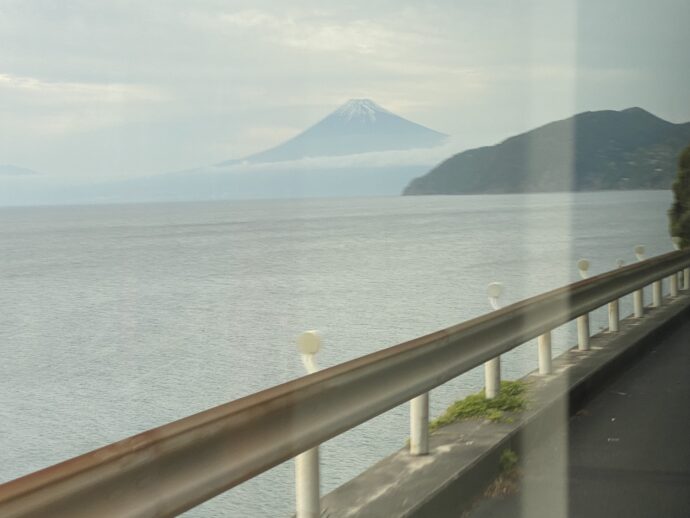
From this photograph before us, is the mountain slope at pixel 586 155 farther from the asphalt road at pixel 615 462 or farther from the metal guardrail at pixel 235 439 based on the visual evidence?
the metal guardrail at pixel 235 439

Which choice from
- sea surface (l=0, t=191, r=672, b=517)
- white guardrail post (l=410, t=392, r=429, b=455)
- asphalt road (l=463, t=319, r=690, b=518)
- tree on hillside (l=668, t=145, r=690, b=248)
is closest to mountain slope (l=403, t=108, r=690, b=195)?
sea surface (l=0, t=191, r=672, b=517)

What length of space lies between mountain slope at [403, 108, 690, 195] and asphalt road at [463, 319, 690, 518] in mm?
48514

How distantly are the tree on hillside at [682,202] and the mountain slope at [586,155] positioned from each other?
112ft

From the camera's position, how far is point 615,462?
5.61 meters

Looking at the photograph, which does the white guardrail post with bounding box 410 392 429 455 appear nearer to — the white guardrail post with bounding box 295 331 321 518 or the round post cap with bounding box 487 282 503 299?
the white guardrail post with bounding box 295 331 321 518

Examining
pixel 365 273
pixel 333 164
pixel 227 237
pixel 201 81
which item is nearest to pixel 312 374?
pixel 365 273

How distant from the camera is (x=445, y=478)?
4645mm

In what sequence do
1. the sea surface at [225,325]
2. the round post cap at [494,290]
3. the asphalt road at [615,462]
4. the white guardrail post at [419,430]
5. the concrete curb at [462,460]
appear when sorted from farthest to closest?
the sea surface at [225,325]
the round post cap at [494,290]
the white guardrail post at [419,430]
the asphalt road at [615,462]
the concrete curb at [462,460]

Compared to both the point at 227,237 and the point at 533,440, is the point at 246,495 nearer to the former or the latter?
the point at 533,440

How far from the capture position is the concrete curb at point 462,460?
4.35 meters

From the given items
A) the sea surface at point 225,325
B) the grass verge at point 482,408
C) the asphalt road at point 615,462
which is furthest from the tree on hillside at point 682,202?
the grass verge at point 482,408

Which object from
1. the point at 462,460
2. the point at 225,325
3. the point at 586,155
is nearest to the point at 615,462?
the point at 462,460

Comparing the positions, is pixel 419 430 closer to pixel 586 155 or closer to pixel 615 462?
pixel 615 462

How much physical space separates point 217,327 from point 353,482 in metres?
22.4
